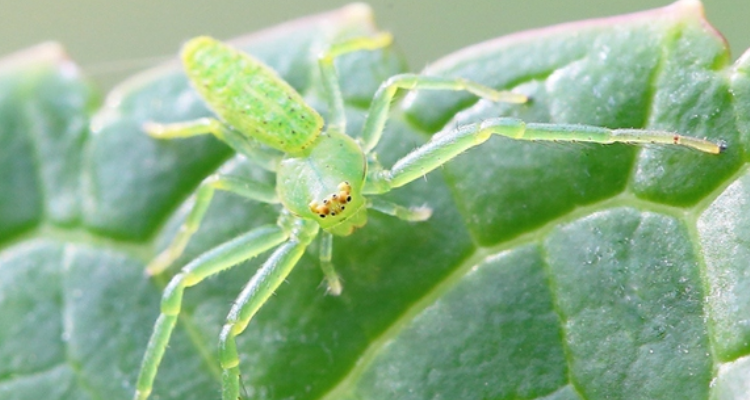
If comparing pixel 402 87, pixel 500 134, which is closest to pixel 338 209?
pixel 402 87

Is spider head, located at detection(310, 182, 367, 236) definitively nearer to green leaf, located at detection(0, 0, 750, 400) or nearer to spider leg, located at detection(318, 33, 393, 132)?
green leaf, located at detection(0, 0, 750, 400)

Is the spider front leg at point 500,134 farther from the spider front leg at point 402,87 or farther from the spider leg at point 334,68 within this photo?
the spider leg at point 334,68

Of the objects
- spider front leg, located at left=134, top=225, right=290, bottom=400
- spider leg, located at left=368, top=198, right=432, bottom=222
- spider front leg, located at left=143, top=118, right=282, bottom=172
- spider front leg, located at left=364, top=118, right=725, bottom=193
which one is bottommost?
spider front leg, located at left=134, top=225, right=290, bottom=400

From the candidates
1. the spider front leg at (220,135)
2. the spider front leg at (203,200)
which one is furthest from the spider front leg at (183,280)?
the spider front leg at (220,135)

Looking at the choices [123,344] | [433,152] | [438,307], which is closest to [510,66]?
[433,152]

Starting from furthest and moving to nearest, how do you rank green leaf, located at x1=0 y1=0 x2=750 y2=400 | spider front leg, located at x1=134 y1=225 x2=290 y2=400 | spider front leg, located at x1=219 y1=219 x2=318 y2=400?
spider front leg, located at x1=134 y1=225 x2=290 y2=400 → spider front leg, located at x1=219 y1=219 x2=318 y2=400 → green leaf, located at x1=0 y1=0 x2=750 y2=400

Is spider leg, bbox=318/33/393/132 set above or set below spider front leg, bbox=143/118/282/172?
above

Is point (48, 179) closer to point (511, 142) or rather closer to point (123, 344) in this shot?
point (123, 344)

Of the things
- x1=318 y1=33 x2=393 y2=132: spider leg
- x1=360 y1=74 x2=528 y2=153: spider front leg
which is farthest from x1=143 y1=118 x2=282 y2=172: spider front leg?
x1=360 y1=74 x2=528 y2=153: spider front leg

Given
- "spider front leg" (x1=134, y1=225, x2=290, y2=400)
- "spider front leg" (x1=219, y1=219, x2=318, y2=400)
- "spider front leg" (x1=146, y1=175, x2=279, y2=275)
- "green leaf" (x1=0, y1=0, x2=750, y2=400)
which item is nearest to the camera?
"green leaf" (x1=0, y1=0, x2=750, y2=400)
